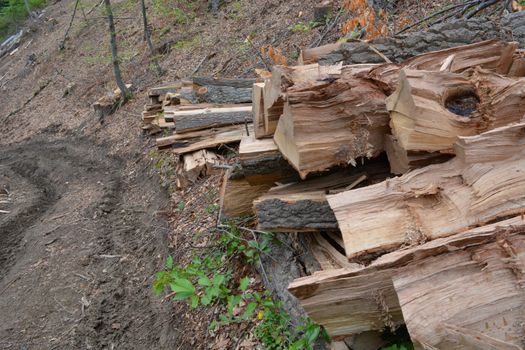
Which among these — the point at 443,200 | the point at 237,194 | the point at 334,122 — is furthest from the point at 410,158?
the point at 237,194

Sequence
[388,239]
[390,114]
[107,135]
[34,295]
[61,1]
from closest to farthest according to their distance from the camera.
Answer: [388,239] < [390,114] < [34,295] < [107,135] < [61,1]

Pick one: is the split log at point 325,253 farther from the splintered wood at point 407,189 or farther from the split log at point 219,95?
the split log at point 219,95

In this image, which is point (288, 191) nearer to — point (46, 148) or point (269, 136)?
point (269, 136)

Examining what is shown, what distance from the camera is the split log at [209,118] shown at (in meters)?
6.84

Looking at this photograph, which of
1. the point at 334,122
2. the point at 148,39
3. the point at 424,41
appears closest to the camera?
the point at 334,122

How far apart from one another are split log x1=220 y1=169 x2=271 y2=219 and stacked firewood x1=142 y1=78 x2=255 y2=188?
2065 millimetres

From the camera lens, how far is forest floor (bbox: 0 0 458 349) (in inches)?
204

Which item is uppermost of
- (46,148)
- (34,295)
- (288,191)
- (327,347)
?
(288,191)

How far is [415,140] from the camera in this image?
272 cm

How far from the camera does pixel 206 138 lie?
23.1ft

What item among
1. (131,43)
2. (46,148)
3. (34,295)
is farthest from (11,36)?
(34,295)

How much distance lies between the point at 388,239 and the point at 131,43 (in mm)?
17704

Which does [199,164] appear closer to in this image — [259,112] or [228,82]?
[228,82]

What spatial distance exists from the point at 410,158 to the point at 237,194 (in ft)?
6.57
